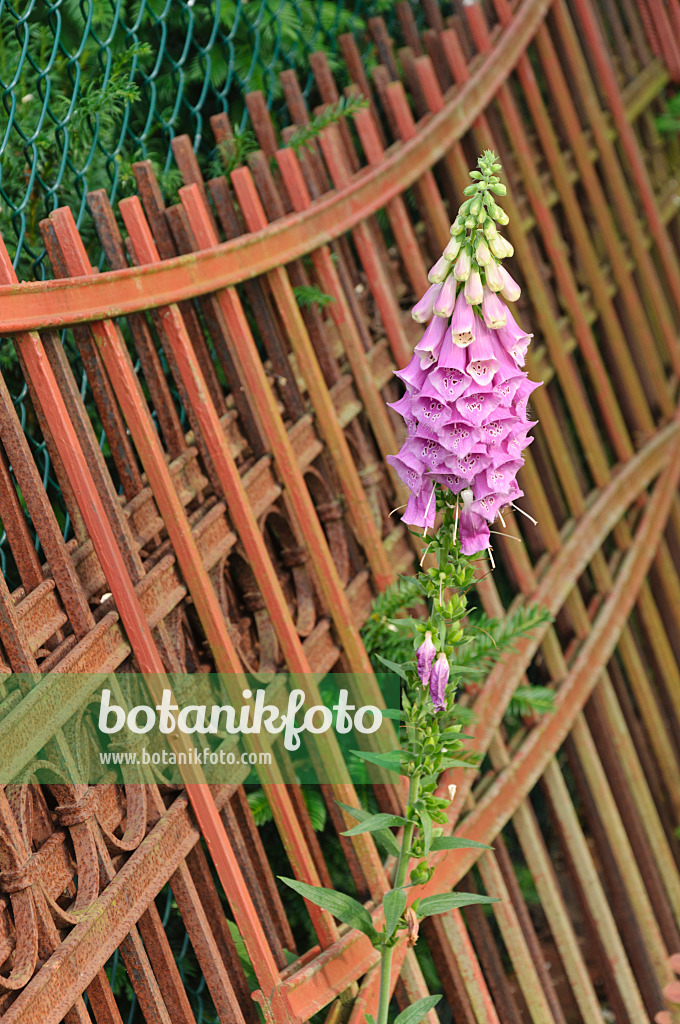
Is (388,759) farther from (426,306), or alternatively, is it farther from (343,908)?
(426,306)

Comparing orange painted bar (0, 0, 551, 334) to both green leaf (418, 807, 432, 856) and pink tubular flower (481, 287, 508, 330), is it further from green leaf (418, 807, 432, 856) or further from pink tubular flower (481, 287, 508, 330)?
green leaf (418, 807, 432, 856)

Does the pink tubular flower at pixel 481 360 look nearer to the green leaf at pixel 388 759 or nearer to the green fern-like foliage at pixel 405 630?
the green leaf at pixel 388 759

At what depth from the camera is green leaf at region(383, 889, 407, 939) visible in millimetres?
1542

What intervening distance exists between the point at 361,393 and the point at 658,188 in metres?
1.81

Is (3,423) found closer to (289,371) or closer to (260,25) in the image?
(289,371)

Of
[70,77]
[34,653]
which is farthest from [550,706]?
[70,77]

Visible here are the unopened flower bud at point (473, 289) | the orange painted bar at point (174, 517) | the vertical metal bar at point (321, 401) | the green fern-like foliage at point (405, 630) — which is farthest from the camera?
the green fern-like foliage at point (405, 630)

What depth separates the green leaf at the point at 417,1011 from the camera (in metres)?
1.66

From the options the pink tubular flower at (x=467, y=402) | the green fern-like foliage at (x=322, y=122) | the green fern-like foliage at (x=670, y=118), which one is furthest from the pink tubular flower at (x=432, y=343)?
the green fern-like foliage at (x=670, y=118)

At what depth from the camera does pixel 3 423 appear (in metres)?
1.50

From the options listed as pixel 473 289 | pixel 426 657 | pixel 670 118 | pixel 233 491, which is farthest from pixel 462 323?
pixel 670 118

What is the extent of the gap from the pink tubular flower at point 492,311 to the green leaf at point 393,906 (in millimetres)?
897

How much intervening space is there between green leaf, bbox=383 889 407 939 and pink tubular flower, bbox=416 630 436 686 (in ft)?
1.25

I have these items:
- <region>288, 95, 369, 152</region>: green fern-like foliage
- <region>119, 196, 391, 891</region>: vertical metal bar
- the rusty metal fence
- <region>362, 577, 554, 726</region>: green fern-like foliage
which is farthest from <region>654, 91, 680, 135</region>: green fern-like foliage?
<region>119, 196, 391, 891</region>: vertical metal bar
